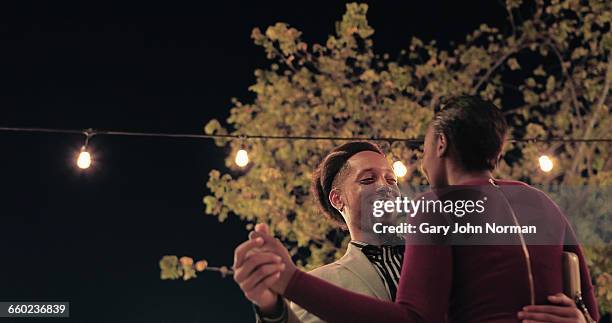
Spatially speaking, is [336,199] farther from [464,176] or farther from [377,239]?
[464,176]

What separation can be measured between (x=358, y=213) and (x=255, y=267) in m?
1.27

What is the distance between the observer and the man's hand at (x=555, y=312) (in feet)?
5.84

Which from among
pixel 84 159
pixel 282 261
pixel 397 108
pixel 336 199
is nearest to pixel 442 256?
pixel 282 261

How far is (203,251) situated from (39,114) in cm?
333

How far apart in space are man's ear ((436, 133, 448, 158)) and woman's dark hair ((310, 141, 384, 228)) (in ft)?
3.79

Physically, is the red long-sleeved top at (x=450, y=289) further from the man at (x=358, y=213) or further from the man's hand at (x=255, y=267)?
the man at (x=358, y=213)

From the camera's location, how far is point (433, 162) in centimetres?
198

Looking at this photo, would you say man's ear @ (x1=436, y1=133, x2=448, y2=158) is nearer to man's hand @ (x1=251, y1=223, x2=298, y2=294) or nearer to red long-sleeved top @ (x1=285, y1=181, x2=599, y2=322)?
red long-sleeved top @ (x1=285, y1=181, x2=599, y2=322)

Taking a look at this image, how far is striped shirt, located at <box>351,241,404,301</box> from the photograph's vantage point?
2717 millimetres

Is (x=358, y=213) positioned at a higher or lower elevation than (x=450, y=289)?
higher

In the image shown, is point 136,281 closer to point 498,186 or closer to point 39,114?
point 39,114

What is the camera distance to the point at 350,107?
849cm

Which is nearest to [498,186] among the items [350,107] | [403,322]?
[403,322]

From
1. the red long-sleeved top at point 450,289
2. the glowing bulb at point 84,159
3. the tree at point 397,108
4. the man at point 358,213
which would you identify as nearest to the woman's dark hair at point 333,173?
the man at point 358,213
